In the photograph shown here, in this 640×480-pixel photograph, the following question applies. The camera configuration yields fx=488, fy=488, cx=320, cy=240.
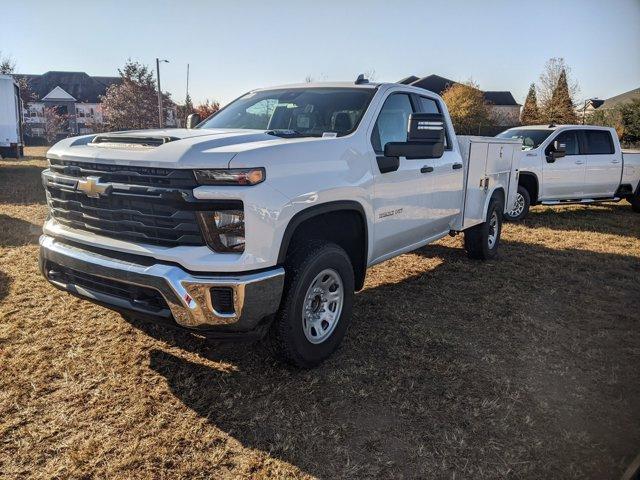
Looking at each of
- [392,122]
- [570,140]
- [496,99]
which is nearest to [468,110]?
[570,140]

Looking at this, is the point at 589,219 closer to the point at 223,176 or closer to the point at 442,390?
the point at 442,390

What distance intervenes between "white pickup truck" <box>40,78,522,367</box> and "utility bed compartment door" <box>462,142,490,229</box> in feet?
4.88

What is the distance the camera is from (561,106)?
3759 cm

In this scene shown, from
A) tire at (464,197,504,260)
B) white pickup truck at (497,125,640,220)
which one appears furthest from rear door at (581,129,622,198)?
tire at (464,197,504,260)

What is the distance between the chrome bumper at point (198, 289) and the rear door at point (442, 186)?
2308mm

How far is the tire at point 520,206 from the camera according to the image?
993 cm

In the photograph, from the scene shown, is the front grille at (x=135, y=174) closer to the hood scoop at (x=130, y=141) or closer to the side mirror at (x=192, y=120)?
the hood scoop at (x=130, y=141)

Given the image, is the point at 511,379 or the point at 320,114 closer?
the point at 511,379

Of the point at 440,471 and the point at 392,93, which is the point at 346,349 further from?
the point at 392,93

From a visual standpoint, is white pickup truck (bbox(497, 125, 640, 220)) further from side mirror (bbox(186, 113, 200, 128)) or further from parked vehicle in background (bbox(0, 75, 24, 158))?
parked vehicle in background (bbox(0, 75, 24, 158))

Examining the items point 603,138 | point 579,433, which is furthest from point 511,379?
point 603,138

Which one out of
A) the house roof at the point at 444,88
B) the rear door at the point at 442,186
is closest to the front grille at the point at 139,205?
the rear door at the point at 442,186

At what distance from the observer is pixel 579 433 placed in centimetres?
292

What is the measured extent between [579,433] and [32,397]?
11.1 ft
